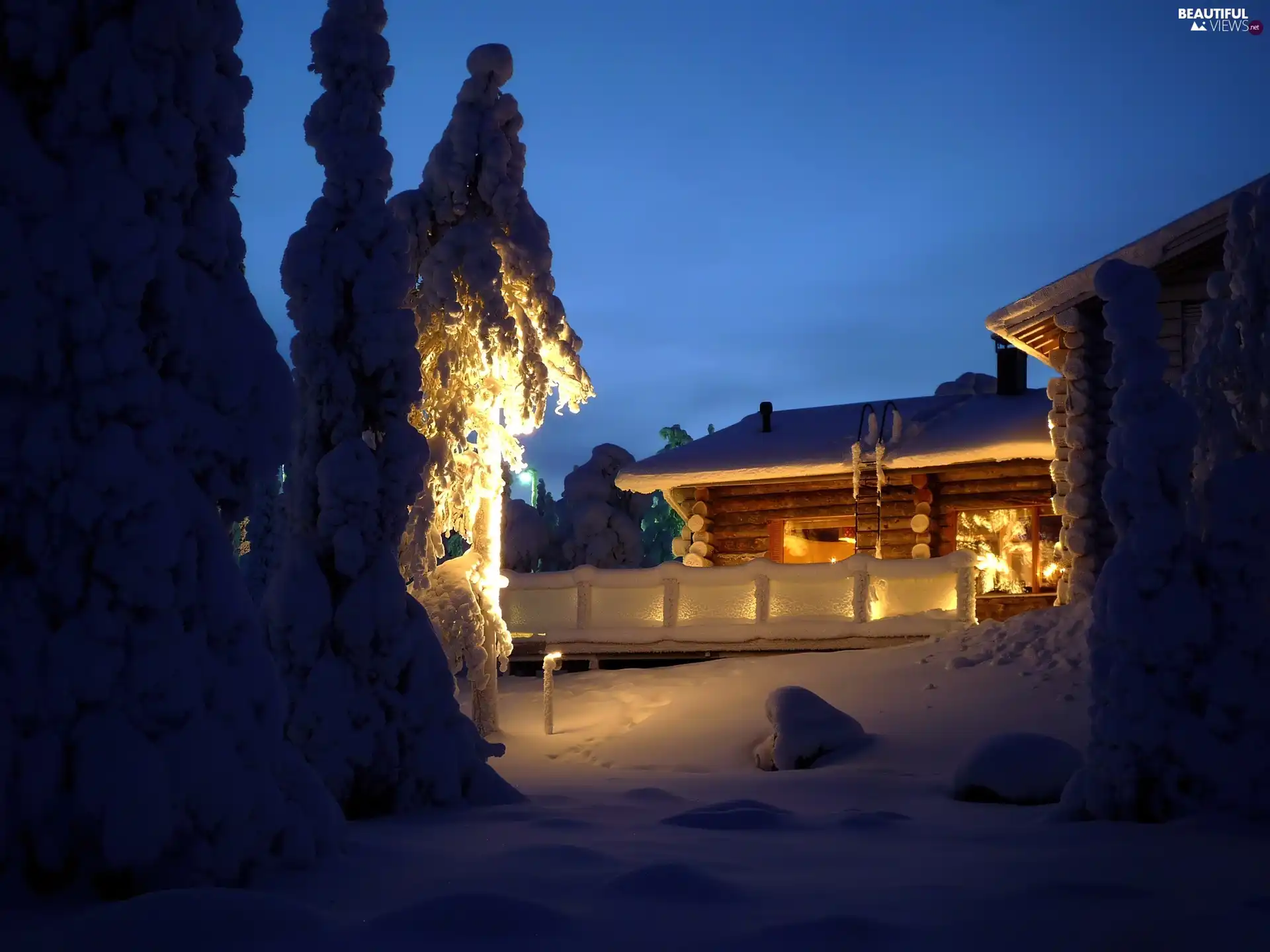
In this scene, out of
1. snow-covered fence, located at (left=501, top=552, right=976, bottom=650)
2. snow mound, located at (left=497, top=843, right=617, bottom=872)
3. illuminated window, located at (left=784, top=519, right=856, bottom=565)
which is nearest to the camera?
snow mound, located at (left=497, top=843, right=617, bottom=872)

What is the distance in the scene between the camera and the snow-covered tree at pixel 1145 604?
21.0 feet

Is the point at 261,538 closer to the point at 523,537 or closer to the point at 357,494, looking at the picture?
the point at 523,537

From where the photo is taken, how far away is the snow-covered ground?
3.73 meters

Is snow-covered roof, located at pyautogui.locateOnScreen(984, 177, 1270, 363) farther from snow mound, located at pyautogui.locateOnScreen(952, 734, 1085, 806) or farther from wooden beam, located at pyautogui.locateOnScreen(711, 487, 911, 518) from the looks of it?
snow mound, located at pyautogui.locateOnScreen(952, 734, 1085, 806)

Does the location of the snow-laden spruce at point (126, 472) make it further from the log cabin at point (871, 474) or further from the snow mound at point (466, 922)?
the log cabin at point (871, 474)

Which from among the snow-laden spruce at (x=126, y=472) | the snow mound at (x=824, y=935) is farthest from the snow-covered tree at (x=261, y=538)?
the snow mound at (x=824, y=935)

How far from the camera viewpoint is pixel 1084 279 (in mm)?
15383

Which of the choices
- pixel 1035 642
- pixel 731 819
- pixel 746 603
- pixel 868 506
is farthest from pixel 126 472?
pixel 868 506

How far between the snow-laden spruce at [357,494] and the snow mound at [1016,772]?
132 inches

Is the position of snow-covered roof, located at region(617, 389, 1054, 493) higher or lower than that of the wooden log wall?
higher

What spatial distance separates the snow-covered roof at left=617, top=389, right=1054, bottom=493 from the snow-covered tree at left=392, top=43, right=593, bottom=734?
935 centimetres

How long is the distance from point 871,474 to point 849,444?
33.1 inches

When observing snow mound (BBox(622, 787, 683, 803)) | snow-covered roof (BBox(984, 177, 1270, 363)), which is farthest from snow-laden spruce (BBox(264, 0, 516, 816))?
snow-covered roof (BBox(984, 177, 1270, 363))

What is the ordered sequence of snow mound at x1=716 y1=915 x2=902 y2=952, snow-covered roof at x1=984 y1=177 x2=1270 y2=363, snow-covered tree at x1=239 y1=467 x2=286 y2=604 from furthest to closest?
snow-covered tree at x1=239 y1=467 x2=286 y2=604 < snow-covered roof at x1=984 y1=177 x2=1270 y2=363 < snow mound at x1=716 y1=915 x2=902 y2=952
